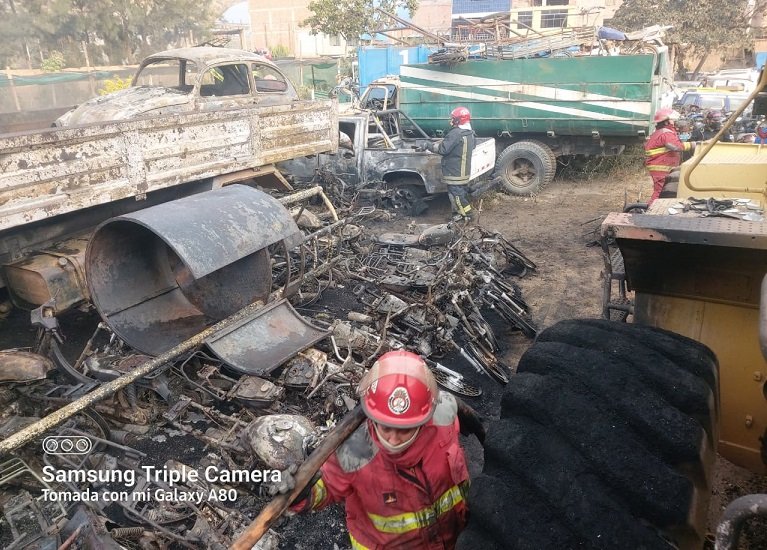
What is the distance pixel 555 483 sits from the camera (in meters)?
1.50

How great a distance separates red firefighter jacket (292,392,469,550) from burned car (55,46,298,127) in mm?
5467

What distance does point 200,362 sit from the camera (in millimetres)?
4371

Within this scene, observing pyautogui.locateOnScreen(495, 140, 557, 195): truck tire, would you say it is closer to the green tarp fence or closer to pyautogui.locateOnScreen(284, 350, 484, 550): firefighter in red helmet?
pyautogui.locateOnScreen(284, 350, 484, 550): firefighter in red helmet

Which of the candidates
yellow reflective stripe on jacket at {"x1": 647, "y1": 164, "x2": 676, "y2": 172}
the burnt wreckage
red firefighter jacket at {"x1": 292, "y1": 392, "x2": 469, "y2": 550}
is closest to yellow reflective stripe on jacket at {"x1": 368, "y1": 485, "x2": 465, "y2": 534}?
red firefighter jacket at {"x1": 292, "y1": 392, "x2": 469, "y2": 550}

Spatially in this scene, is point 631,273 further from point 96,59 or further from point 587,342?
point 96,59

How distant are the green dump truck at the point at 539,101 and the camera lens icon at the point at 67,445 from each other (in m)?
8.93

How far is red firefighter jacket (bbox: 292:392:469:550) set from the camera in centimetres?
194

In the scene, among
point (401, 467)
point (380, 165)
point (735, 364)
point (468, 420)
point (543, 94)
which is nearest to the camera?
point (401, 467)

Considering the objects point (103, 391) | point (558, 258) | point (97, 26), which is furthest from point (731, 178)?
point (97, 26)

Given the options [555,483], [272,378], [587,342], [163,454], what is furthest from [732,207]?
[163,454]

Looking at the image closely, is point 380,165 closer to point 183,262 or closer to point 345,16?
point 183,262

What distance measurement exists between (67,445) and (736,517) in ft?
11.9

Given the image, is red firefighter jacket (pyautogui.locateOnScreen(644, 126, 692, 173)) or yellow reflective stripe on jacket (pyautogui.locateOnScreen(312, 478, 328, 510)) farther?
red firefighter jacket (pyautogui.locateOnScreen(644, 126, 692, 173))

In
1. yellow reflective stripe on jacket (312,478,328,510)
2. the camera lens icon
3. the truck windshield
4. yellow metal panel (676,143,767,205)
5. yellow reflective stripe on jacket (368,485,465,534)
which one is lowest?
the camera lens icon
